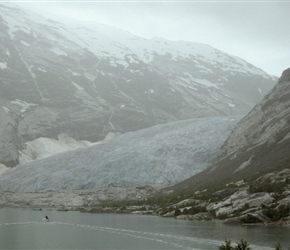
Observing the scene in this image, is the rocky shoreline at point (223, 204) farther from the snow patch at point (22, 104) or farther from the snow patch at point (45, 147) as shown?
the snow patch at point (22, 104)

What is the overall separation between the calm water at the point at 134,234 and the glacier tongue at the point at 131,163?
126 ft

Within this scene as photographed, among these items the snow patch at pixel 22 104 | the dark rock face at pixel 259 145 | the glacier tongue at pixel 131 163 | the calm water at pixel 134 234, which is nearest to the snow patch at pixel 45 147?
the snow patch at pixel 22 104

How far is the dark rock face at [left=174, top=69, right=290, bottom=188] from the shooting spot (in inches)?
2367

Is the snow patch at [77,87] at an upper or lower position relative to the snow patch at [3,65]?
lower

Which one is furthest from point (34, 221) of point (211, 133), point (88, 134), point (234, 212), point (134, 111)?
point (134, 111)

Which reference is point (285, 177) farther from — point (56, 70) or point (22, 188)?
Result: point (56, 70)

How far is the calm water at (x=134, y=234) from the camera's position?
3644 centimetres

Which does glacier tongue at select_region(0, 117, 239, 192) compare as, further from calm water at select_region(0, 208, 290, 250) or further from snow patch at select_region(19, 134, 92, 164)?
calm water at select_region(0, 208, 290, 250)

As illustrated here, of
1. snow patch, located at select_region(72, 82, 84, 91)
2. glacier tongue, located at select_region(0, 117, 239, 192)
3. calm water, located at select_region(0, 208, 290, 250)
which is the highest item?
snow patch, located at select_region(72, 82, 84, 91)

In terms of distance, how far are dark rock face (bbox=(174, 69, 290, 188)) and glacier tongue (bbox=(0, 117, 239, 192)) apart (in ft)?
38.2

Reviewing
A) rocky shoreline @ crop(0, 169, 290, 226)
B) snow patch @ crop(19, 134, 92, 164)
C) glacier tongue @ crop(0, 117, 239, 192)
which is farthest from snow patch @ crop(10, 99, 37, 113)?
rocky shoreline @ crop(0, 169, 290, 226)

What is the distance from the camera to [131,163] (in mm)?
97375

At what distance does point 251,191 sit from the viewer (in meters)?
48.0

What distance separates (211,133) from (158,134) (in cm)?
1577
